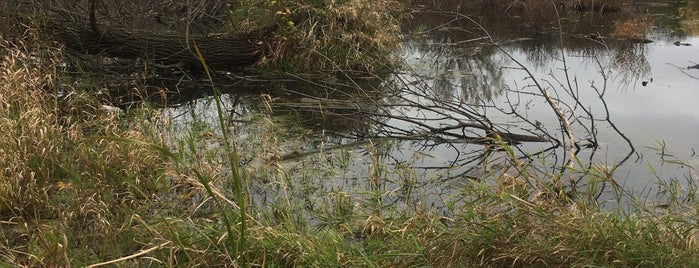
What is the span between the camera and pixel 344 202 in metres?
3.14

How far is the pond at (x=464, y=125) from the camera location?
3.62 metres

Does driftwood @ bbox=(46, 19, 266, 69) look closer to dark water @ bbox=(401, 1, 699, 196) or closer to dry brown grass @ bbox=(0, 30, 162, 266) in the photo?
dry brown grass @ bbox=(0, 30, 162, 266)

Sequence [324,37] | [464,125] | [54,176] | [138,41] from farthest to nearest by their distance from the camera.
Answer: [324,37] < [138,41] < [464,125] < [54,176]

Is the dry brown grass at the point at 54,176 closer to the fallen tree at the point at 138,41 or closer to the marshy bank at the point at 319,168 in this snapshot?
the marshy bank at the point at 319,168

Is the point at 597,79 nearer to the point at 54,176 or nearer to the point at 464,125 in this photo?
the point at 464,125

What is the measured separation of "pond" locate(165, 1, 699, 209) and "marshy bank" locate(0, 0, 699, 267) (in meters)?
0.03

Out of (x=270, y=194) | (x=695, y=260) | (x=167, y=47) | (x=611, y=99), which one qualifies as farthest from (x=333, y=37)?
(x=695, y=260)

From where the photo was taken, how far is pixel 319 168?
379 centimetres

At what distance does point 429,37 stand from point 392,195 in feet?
21.0

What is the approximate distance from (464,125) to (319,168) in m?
1.14

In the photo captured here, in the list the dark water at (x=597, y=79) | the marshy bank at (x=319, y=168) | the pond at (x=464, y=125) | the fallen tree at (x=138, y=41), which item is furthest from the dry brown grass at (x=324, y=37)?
the dark water at (x=597, y=79)

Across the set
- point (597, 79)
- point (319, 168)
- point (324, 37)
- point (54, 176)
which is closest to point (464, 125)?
point (319, 168)

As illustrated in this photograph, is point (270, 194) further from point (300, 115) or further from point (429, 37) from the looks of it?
point (429, 37)

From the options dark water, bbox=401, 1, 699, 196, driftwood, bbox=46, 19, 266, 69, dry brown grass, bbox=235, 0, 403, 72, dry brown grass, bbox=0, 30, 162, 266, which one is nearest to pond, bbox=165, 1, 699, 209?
dark water, bbox=401, 1, 699, 196
